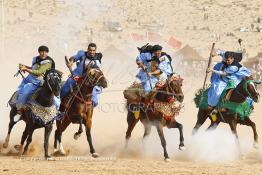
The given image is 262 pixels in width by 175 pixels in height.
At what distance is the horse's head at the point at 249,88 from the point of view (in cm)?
1662

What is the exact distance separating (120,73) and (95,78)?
2677 cm

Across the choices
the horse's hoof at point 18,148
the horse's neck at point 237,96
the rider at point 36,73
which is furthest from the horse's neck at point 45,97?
the horse's neck at point 237,96

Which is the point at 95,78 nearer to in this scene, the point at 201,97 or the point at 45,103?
the point at 45,103

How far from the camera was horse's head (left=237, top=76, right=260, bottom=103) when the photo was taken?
16625 millimetres

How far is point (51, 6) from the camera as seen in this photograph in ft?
247

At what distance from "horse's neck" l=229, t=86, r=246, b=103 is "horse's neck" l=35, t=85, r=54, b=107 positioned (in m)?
4.51

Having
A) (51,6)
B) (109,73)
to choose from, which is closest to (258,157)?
(109,73)

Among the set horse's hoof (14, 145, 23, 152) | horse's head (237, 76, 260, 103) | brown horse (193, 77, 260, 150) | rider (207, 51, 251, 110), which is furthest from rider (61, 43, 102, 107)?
horse's head (237, 76, 260, 103)

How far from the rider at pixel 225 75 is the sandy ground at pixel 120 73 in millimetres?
1025

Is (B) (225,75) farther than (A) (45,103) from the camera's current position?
Yes

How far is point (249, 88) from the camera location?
16.7 m

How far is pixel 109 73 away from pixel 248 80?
25.7m

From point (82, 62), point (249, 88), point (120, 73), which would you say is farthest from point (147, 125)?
point (120, 73)

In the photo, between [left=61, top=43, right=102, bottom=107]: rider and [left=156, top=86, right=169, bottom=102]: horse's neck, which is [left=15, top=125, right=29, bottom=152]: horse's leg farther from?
[left=156, top=86, right=169, bottom=102]: horse's neck
